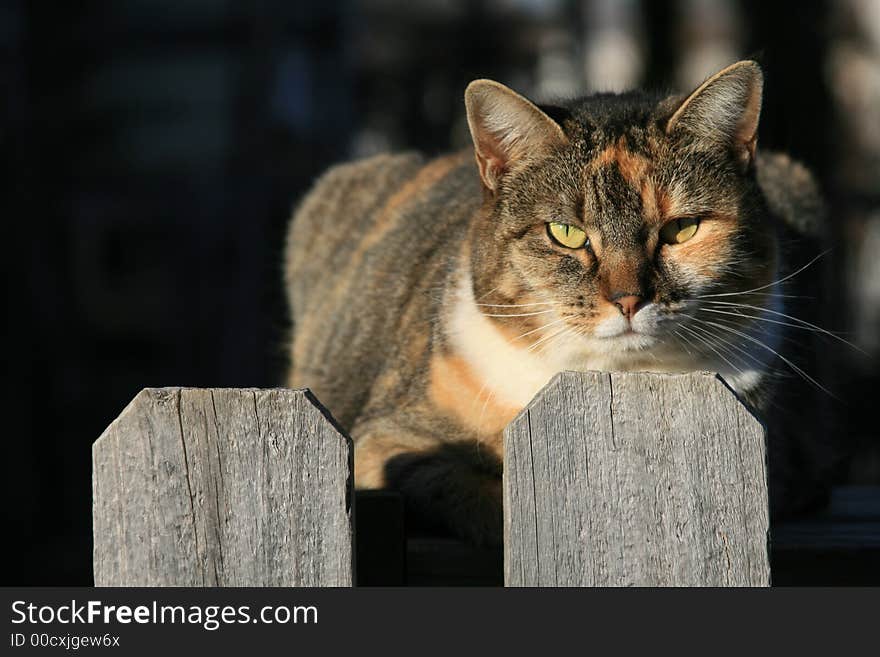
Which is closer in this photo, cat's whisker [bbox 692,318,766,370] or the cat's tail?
cat's whisker [bbox 692,318,766,370]

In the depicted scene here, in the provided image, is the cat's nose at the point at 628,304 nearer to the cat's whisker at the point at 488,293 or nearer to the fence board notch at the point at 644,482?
the cat's whisker at the point at 488,293

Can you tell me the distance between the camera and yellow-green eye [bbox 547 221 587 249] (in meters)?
2.69

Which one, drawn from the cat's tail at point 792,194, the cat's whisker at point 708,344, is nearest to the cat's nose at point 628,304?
the cat's whisker at point 708,344

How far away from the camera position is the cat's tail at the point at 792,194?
401cm

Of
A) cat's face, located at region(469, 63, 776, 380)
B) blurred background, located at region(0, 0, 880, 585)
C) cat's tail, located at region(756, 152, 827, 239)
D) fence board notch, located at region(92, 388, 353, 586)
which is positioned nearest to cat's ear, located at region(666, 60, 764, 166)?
cat's face, located at region(469, 63, 776, 380)

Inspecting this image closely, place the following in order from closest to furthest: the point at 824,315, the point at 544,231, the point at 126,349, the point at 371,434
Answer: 1. the point at 544,231
2. the point at 371,434
3. the point at 824,315
4. the point at 126,349

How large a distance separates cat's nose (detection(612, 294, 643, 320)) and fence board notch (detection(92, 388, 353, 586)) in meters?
0.95

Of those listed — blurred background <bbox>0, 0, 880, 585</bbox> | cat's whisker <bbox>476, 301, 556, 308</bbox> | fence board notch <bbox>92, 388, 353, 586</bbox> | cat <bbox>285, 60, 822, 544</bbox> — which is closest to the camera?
fence board notch <bbox>92, 388, 353, 586</bbox>

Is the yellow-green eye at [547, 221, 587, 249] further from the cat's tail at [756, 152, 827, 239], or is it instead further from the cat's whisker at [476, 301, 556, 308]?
the cat's tail at [756, 152, 827, 239]

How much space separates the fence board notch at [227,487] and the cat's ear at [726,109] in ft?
4.86

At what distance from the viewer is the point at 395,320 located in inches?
148

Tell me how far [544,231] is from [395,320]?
1.10 metres
